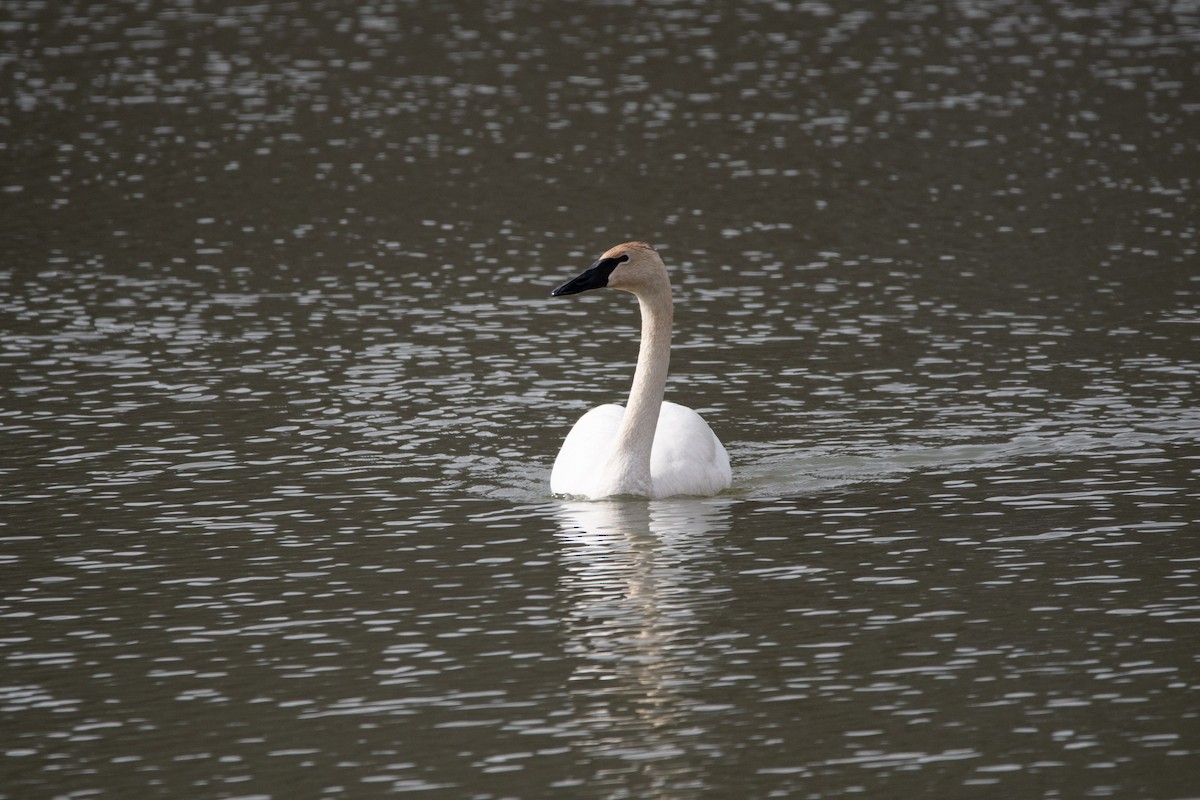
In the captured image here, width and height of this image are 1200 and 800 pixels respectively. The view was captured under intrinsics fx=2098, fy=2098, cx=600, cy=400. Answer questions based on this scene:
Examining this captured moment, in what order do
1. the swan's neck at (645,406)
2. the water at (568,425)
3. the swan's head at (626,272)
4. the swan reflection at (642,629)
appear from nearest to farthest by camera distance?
the swan reflection at (642,629)
the water at (568,425)
the swan's neck at (645,406)
the swan's head at (626,272)

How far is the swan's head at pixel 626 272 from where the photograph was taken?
→ 15828 mm

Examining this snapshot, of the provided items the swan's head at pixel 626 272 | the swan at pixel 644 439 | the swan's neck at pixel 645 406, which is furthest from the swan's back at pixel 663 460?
the swan's head at pixel 626 272

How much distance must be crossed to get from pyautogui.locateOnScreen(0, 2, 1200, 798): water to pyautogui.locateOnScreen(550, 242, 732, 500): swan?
243 millimetres

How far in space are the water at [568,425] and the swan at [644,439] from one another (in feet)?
0.80

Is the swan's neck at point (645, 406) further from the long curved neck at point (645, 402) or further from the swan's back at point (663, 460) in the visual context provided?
the swan's back at point (663, 460)

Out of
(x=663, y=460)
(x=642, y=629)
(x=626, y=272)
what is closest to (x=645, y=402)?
(x=663, y=460)

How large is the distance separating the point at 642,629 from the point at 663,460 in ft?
12.2

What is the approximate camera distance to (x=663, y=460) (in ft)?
52.5

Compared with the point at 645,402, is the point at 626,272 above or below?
above

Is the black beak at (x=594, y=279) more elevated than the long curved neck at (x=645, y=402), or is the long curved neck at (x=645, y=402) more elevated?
the black beak at (x=594, y=279)

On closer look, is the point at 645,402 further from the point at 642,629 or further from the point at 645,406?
the point at 642,629

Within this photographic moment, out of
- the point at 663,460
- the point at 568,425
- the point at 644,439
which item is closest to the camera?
the point at 644,439

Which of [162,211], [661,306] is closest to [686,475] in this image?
[661,306]

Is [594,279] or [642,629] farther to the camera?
[594,279]
